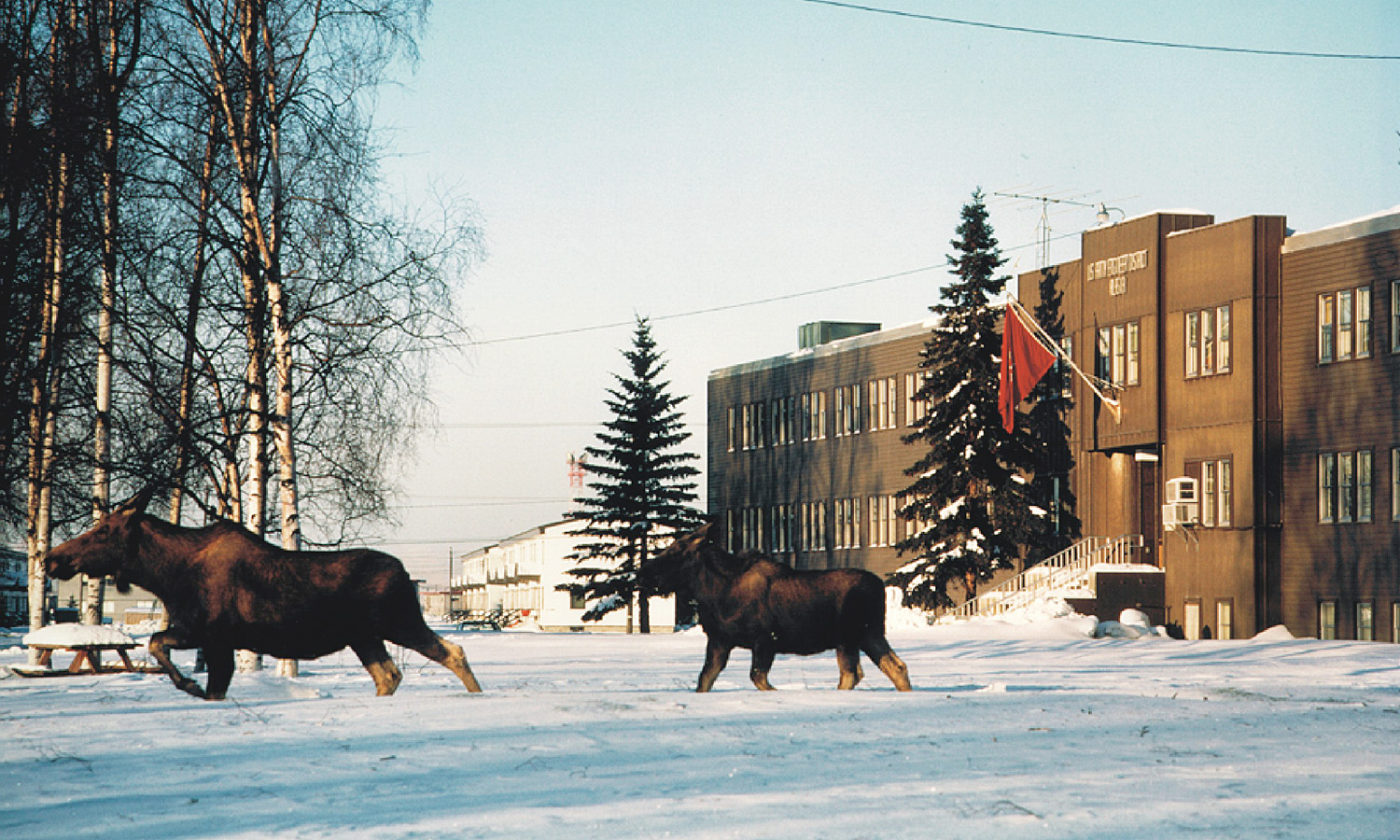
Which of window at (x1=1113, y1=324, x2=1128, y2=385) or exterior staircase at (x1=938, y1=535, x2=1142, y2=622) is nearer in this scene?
exterior staircase at (x1=938, y1=535, x2=1142, y2=622)

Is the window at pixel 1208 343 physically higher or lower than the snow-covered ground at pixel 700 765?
higher

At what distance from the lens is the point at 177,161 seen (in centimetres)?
2062

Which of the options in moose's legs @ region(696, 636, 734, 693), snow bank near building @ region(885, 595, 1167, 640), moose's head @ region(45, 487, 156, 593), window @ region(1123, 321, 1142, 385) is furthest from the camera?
window @ region(1123, 321, 1142, 385)

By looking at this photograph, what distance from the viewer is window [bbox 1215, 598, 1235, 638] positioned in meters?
39.8

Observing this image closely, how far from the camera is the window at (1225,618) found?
3984 centimetres

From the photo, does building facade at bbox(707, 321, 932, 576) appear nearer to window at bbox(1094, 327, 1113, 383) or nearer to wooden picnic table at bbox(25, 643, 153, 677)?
window at bbox(1094, 327, 1113, 383)

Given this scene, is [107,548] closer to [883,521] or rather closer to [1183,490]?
[1183,490]

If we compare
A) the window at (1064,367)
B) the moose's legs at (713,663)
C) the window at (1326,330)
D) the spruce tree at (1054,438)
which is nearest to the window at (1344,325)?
the window at (1326,330)

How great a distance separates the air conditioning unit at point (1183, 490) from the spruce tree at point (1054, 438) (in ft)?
19.5

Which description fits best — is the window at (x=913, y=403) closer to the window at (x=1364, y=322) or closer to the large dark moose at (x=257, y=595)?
the window at (x=1364, y=322)

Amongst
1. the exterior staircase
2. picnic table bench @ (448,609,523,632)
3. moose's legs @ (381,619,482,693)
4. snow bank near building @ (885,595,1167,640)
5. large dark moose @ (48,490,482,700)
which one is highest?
large dark moose @ (48,490,482,700)

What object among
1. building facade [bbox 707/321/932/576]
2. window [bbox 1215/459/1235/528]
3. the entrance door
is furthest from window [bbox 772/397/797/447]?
window [bbox 1215/459/1235/528]

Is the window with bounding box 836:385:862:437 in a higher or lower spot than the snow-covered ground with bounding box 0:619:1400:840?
higher

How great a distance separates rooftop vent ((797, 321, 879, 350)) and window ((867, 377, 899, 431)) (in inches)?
318
